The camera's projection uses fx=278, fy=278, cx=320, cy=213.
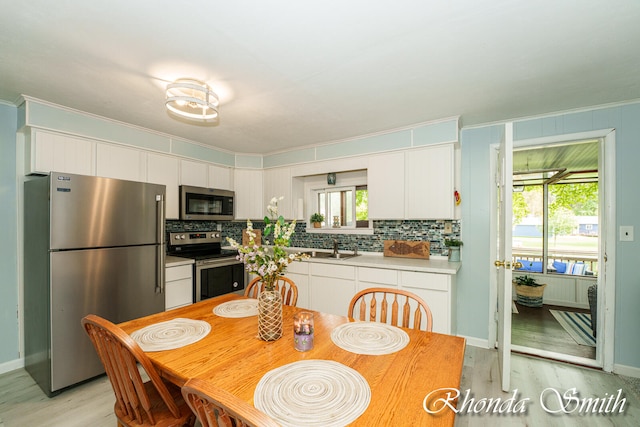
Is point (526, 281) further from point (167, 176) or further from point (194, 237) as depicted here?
point (167, 176)

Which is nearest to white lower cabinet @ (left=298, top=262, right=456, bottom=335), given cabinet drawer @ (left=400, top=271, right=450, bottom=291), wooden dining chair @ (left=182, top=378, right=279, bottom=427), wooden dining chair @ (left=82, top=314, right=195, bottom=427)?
cabinet drawer @ (left=400, top=271, right=450, bottom=291)

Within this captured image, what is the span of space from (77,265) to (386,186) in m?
2.92

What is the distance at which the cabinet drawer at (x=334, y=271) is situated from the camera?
3061 mm

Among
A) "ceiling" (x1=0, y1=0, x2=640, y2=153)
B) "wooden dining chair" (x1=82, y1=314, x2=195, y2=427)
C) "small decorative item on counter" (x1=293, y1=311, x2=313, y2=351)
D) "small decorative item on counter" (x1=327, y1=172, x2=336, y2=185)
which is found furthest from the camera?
"small decorative item on counter" (x1=327, y1=172, x2=336, y2=185)

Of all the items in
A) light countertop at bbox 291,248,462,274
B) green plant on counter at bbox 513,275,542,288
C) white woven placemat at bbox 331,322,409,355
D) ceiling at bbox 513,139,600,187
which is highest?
ceiling at bbox 513,139,600,187

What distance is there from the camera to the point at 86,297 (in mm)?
2209

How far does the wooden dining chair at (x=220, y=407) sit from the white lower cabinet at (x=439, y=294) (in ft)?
7.44

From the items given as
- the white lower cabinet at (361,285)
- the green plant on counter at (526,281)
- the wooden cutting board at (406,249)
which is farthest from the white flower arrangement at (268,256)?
the green plant on counter at (526,281)

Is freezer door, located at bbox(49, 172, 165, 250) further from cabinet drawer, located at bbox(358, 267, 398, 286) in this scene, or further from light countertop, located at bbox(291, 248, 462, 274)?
cabinet drawer, located at bbox(358, 267, 398, 286)

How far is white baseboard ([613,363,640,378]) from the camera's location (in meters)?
2.33

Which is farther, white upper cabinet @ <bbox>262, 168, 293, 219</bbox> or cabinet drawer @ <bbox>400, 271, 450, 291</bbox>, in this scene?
white upper cabinet @ <bbox>262, 168, 293, 219</bbox>

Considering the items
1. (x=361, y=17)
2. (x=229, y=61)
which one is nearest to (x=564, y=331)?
(x=361, y=17)

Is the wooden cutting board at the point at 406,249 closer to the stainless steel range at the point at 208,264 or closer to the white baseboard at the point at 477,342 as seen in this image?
the white baseboard at the point at 477,342

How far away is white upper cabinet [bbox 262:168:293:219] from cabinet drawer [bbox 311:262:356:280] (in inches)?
38.9
